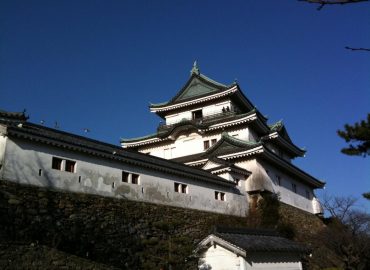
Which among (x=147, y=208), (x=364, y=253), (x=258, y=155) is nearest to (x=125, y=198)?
(x=147, y=208)

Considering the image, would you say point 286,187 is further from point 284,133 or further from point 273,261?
point 273,261

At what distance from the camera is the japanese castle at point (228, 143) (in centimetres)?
2611

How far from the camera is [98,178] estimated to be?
53.0 ft

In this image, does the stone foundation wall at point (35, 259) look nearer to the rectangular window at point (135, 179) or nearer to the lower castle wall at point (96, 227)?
the lower castle wall at point (96, 227)

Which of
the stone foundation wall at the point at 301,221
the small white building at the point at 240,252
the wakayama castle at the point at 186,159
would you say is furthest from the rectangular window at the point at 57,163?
the stone foundation wall at the point at 301,221

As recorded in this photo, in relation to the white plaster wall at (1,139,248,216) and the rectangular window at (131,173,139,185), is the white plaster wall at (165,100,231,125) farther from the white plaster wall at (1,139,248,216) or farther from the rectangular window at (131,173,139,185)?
the rectangular window at (131,173,139,185)

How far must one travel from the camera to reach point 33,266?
10.6 metres

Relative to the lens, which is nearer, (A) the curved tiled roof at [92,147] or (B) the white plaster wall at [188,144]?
(A) the curved tiled roof at [92,147]

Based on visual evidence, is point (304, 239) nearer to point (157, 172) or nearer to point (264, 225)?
point (264, 225)

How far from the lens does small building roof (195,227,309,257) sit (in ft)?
47.7

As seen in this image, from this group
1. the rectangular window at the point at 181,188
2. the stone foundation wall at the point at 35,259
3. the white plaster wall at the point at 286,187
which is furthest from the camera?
the white plaster wall at the point at 286,187

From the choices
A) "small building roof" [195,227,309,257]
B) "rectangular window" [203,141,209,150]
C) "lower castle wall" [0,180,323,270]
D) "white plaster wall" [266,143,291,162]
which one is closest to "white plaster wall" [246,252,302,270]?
"small building roof" [195,227,309,257]

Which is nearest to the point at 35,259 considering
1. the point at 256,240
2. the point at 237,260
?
the point at 237,260

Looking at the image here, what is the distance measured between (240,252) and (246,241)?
1.33 metres
